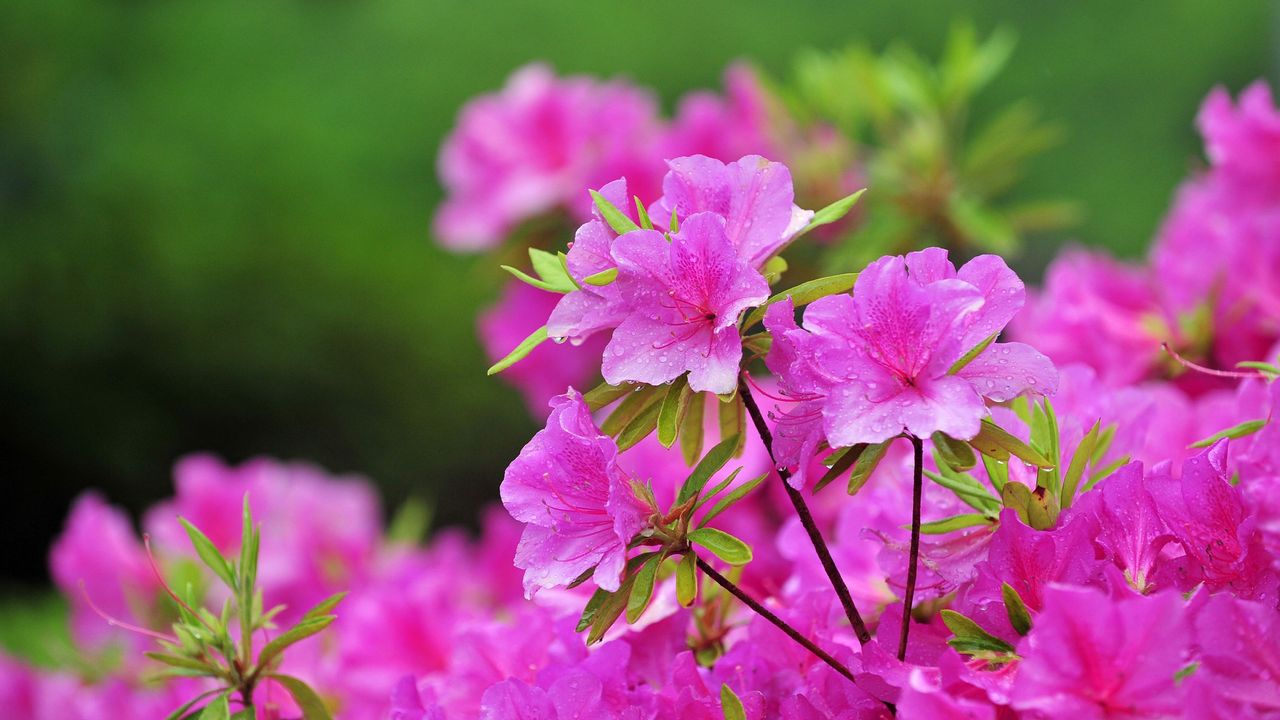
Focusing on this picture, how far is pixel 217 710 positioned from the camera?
0.54m

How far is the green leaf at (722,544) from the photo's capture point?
48cm

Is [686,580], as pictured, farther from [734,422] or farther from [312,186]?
[312,186]

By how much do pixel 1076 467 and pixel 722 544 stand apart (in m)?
0.16

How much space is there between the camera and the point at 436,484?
3.98m

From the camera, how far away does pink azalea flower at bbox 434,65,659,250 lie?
3.90 ft

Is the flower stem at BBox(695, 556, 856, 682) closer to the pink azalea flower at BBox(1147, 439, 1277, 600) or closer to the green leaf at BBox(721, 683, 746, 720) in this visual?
the green leaf at BBox(721, 683, 746, 720)

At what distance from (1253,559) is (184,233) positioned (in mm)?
3797

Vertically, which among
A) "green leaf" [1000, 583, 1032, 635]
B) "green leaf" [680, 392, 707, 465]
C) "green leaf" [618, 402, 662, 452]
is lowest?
"green leaf" [1000, 583, 1032, 635]

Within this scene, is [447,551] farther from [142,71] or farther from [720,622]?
[142,71]

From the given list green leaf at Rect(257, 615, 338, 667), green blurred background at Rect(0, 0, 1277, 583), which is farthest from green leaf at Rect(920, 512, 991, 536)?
green blurred background at Rect(0, 0, 1277, 583)

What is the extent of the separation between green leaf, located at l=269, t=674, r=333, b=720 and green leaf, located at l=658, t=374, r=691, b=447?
0.24 metres

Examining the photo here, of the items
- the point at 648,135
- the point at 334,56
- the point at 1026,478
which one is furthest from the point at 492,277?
the point at 334,56

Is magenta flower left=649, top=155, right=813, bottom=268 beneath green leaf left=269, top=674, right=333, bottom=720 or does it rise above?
above

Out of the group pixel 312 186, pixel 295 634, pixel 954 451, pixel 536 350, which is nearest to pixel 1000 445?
pixel 954 451
